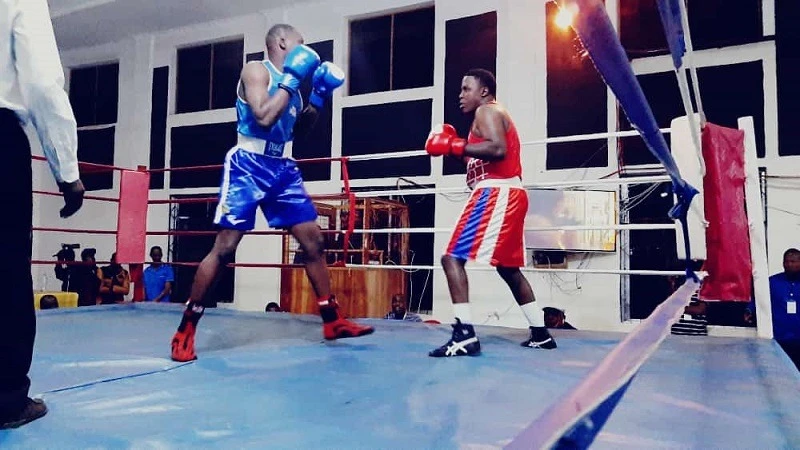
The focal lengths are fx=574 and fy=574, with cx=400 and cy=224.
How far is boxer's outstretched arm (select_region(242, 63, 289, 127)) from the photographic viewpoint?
1843mm

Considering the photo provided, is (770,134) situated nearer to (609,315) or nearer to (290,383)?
(609,315)

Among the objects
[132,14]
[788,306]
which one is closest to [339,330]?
[788,306]

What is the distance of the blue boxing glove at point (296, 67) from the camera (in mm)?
1896

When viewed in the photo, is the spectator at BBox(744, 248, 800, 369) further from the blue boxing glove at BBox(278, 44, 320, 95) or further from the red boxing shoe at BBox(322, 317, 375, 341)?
the blue boxing glove at BBox(278, 44, 320, 95)

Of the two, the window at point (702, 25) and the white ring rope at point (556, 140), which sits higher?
the window at point (702, 25)

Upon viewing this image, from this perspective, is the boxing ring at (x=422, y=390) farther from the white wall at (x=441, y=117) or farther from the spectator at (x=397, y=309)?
the white wall at (x=441, y=117)

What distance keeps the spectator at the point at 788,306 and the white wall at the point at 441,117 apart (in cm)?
94

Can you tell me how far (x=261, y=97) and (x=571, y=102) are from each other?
417cm

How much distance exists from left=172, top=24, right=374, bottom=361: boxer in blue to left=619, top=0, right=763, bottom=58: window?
3997mm

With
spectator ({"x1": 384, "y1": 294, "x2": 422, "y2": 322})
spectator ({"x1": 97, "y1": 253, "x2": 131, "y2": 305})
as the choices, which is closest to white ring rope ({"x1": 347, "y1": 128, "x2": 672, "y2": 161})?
spectator ({"x1": 384, "y1": 294, "x2": 422, "y2": 322})

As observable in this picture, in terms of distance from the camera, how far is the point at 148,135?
7797 mm

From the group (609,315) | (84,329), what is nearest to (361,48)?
(609,315)

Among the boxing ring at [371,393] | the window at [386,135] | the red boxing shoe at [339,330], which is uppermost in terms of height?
the window at [386,135]

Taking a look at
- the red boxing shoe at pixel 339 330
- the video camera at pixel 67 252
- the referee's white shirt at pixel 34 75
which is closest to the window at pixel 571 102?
the red boxing shoe at pixel 339 330
